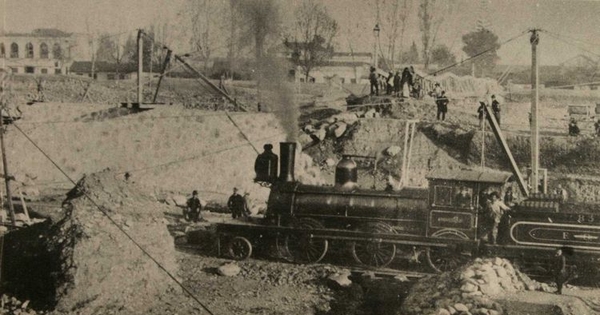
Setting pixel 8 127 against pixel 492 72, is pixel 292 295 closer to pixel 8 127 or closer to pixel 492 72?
pixel 8 127

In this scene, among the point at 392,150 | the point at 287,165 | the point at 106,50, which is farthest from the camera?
the point at 106,50

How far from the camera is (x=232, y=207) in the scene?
642 inches

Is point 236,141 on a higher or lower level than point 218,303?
higher

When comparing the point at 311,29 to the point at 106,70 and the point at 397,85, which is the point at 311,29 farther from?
the point at 106,70

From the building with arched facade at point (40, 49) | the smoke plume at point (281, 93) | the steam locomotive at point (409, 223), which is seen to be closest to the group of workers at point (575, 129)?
the steam locomotive at point (409, 223)

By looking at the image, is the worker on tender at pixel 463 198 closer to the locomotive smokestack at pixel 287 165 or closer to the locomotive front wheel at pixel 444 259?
the locomotive front wheel at pixel 444 259

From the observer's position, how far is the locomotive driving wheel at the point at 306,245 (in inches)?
527

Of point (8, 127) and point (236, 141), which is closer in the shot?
point (8, 127)

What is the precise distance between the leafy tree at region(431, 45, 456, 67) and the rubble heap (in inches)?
1531

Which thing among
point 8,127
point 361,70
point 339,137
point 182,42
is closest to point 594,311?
point 339,137

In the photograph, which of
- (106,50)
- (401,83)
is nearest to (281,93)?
(401,83)

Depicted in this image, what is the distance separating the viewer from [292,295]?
11344 mm

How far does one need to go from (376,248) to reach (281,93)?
5.94 meters

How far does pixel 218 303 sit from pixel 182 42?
1863cm
